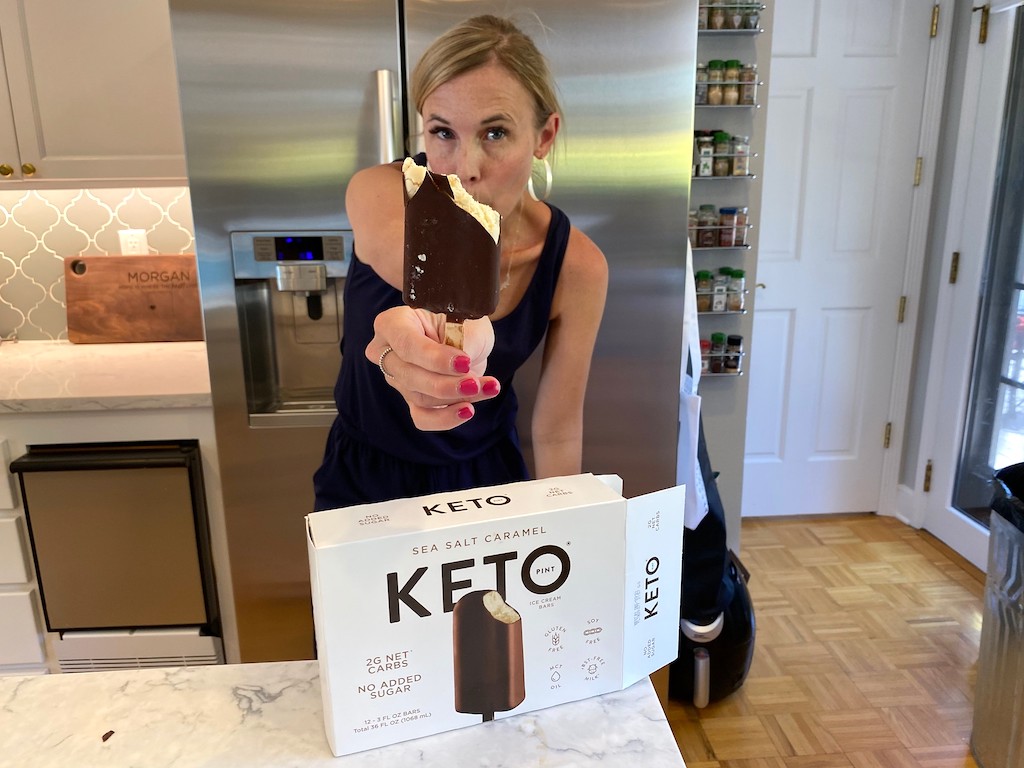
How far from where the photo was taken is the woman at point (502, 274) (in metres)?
1.17

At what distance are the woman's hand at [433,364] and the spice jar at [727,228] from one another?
1682 mm

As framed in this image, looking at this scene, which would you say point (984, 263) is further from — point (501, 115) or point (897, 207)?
point (501, 115)

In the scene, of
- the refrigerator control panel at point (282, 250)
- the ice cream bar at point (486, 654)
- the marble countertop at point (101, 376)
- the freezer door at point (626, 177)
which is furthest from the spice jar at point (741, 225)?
the ice cream bar at point (486, 654)

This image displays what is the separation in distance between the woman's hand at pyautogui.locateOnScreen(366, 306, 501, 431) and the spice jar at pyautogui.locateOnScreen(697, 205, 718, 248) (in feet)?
5.45

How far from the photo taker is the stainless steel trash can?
1.60 m

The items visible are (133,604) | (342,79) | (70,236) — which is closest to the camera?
(342,79)

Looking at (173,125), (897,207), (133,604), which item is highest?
(173,125)

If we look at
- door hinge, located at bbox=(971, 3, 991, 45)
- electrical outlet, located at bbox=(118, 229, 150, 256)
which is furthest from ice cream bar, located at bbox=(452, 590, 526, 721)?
door hinge, located at bbox=(971, 3, 991, 45)

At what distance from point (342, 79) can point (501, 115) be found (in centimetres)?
44

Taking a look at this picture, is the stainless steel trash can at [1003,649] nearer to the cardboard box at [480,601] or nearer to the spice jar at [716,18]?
the cardboard box at [480,601]

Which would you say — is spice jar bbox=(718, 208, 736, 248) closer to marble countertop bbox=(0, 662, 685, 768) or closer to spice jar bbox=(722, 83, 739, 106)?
spice jar bbox=(722, 83, 739, 106)

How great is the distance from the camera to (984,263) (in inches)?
102

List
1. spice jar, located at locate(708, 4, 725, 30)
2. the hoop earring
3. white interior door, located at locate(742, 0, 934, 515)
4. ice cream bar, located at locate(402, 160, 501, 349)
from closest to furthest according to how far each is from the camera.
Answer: ice cream bar, located at locate(402, 160, 501, 349) < the hoop earring < spice jar, located at locate(708, 4, 725, 30) < white interior door, located at locate(742, 0, 934, 515)

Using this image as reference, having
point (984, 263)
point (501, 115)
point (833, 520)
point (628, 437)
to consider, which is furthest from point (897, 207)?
point (501, 115)
